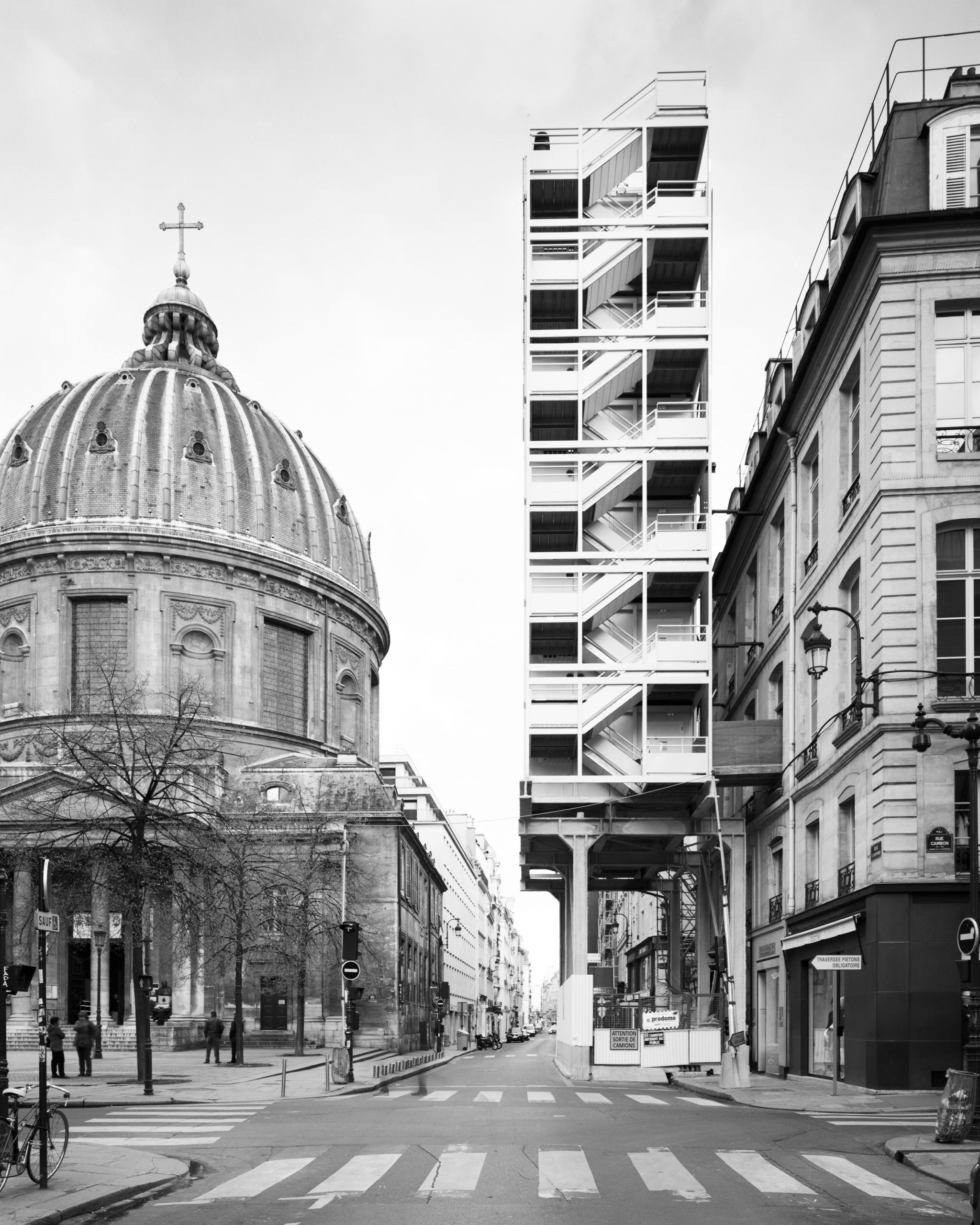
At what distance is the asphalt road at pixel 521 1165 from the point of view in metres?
13.6

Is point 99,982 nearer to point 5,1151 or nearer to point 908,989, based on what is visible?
point 908,989

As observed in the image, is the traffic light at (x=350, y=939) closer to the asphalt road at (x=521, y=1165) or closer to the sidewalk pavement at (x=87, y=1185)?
the asphalt road at (x=521, y=1165)

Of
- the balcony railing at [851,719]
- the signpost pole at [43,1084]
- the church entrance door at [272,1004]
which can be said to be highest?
the balcony railing at [851,719]

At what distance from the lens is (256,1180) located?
52.6ft

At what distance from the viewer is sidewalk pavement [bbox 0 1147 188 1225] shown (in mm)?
13484

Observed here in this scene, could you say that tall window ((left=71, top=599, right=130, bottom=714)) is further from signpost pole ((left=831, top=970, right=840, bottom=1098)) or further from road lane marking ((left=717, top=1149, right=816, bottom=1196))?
road lane marking ((left=717, top=1149, right=816, bottom=1196))

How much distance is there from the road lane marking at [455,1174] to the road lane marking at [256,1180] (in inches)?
64.7

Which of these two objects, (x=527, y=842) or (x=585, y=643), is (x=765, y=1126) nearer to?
(x=585, y=643)

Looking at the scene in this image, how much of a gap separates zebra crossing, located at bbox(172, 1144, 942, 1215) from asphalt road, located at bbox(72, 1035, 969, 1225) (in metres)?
0.04

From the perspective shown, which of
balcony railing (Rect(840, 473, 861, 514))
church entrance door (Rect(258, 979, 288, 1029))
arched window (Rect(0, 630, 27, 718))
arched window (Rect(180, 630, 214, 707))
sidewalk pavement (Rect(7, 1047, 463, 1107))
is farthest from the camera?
arched window (Rect(180, 630, 214, 707))

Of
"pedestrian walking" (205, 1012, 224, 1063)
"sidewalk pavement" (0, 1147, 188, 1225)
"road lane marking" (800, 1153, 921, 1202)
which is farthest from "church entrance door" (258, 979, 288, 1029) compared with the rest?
"road lane marking" (800, 1153, 921, 1202)

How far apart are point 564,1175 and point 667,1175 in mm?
1098

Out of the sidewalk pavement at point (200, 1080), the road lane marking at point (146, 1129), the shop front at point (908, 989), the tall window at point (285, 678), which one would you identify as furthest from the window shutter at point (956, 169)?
→ the tall window at point (285, 678)

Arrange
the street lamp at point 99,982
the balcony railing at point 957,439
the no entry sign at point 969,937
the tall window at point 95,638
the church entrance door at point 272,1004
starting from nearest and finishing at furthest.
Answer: the no entry sign at point 969,937 → the balcony railing at point 957,439 → the street lamp at point 99,982 → the church entrance door at point 272,1004 → the tall window at point 95,638
